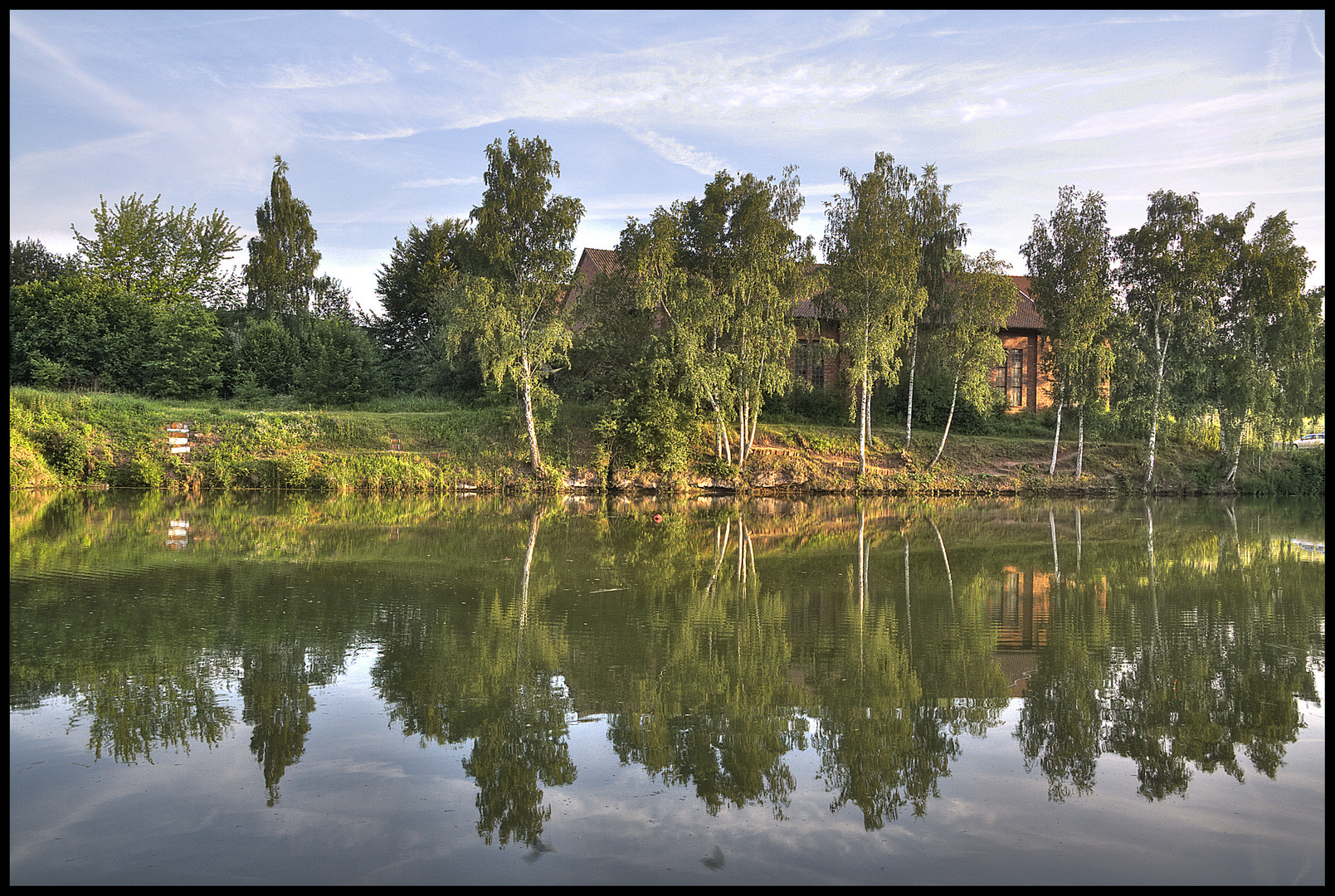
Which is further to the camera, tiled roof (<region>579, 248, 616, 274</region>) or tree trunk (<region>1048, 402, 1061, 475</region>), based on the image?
tiled roof (<region>579, 248, 616, 274</region>)

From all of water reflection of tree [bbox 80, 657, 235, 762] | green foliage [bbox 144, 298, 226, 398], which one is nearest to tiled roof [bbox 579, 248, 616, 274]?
green foliage [bbox 144, 298, 226, 398]

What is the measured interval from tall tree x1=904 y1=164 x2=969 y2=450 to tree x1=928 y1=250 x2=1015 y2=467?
3.21 feet

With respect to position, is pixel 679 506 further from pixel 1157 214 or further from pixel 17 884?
pixel 17 884

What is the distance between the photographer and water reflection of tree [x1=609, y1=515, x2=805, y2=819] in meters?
4.98

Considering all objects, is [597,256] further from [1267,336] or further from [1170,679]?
[1170,679]

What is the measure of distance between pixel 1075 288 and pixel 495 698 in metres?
29.0

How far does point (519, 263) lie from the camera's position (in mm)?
28594

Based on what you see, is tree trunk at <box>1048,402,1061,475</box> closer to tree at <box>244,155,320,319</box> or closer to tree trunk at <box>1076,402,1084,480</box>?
tree trunk at <box>1076,402,1084,480</box>

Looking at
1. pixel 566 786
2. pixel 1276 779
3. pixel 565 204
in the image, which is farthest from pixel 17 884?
pixel 565 204

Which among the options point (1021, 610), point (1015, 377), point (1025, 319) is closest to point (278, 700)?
point (1021, 610)

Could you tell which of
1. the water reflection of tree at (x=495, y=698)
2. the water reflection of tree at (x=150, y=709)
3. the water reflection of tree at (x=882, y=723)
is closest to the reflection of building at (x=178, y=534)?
the water reflection of tree at (x=495, y=698)

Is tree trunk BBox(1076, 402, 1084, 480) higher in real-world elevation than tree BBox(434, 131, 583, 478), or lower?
lower

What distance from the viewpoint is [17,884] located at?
3.76 m

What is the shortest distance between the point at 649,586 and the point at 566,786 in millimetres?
6295
